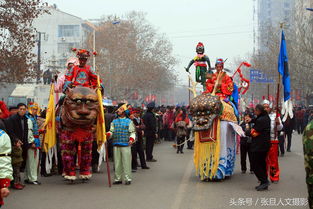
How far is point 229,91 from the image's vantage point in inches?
487

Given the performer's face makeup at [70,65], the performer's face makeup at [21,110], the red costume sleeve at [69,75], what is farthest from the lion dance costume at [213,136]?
the performer's face makeup at [21,110]

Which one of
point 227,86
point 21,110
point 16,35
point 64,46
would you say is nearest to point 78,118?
point 21,110

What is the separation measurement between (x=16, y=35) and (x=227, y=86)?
42.1 feet

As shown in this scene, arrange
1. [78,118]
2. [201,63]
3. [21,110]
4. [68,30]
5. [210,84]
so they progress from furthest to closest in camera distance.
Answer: [68,30] → [201,63] → [210,84] → [21,110] → [78,118]

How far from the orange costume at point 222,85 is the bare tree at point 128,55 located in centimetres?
4195

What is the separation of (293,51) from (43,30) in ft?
142

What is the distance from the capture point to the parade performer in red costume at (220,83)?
12.3 m

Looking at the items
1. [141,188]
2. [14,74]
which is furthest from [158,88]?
[141,188]

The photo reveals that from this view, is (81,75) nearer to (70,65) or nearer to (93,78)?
(93,78)

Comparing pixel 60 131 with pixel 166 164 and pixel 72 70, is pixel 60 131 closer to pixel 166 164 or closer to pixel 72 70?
pixel 72 70

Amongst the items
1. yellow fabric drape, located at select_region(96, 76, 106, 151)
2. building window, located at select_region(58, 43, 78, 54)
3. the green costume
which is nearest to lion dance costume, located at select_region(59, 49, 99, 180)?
yellow fabric drape, located at select_region(96, 76, 106, 151)

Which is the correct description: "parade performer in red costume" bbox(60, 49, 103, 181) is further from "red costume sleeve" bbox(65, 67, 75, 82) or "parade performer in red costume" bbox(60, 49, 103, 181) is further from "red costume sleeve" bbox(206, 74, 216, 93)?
"red costume sleeve" bbox(206, 74, 216, 93)

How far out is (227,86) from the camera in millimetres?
12320

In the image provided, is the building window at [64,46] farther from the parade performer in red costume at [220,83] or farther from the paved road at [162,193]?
the parade performer in red costume at [220,83]
